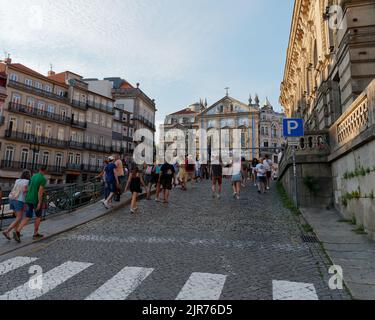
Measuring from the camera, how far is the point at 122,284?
185 inches

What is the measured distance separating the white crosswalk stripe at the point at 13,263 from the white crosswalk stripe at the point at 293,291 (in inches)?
178

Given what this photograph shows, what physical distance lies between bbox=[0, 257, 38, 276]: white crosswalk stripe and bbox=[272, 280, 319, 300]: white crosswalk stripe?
178 inches

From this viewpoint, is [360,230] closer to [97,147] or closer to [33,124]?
[33,124]

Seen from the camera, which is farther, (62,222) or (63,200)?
(63,200)

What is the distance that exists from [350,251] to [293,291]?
2425 mm

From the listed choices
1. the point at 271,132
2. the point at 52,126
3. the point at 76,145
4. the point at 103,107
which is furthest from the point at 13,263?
the point at 271,132

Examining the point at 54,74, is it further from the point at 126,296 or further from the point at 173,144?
the point at 126,296

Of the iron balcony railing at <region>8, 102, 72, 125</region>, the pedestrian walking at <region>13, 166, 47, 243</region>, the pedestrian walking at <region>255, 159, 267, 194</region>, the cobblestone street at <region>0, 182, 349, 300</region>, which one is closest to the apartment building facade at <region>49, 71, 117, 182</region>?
the iron balcony railing at <region>8, 102, 72, 125</region>

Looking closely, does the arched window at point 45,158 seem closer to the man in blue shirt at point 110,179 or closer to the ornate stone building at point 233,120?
the man in blue shirt at point 110,179

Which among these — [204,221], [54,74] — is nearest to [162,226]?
[204,221]

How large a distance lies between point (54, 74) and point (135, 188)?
4920cm

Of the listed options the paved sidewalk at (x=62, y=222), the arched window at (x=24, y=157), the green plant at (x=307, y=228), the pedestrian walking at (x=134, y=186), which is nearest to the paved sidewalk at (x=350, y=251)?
the green plant at (x=307, y=228)

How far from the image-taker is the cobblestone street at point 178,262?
14.4 feet
